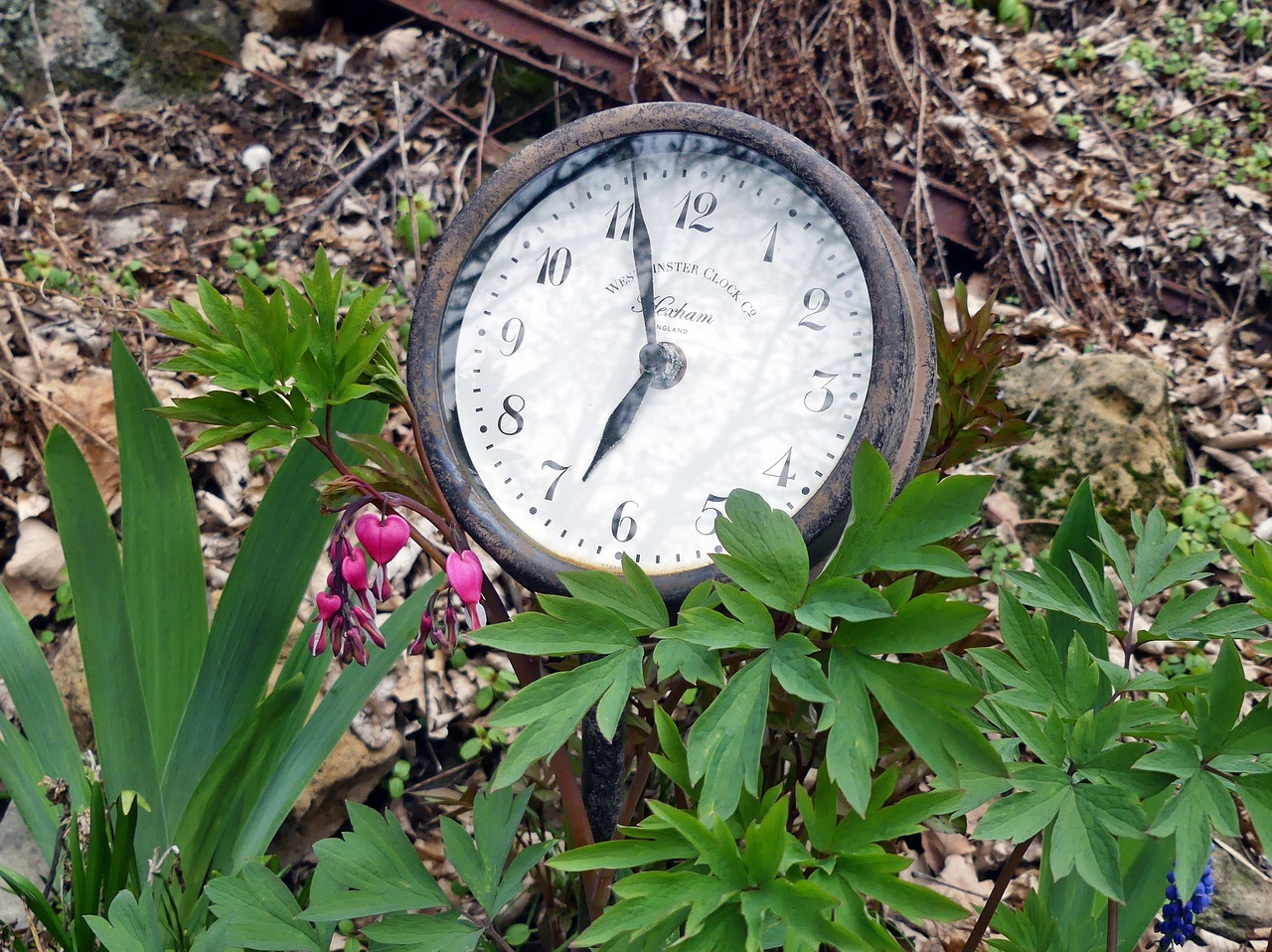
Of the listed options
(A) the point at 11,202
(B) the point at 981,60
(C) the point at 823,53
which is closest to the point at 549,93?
(C) the point at 823,53

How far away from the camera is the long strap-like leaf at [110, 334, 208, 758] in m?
1.48

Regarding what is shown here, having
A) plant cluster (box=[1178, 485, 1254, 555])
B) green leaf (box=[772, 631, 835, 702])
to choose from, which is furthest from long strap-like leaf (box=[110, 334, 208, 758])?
plant cluster (box=[1178, 485, 1254, 555])

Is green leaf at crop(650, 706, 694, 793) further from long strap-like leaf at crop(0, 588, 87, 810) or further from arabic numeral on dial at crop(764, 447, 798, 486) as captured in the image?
long strap-like leaf at crop(0, 588, 87, 810)

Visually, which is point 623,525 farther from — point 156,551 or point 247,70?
point 247,70

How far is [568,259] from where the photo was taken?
1.24 metres

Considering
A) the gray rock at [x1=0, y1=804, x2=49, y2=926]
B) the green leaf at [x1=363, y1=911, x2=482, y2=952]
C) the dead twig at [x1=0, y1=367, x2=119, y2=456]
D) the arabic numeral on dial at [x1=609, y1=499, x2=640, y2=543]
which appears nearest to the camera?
the green leaf at [x1=363, y1=911, x2=482, y2=952]

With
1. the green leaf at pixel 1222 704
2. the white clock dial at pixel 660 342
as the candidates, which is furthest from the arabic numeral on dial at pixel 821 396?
the green leaf at pixel 1222 704

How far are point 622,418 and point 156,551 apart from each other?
0.83m

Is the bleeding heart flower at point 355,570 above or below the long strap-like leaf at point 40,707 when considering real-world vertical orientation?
above

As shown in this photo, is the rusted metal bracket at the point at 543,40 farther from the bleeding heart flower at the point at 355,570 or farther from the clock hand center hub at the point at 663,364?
the bleeding heart flower at the point at 355,570

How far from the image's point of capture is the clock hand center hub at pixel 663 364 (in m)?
1.18

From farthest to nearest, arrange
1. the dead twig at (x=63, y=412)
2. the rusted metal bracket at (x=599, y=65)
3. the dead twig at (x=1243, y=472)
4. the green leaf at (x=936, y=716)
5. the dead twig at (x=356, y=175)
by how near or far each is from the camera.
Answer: the dead twig at (x=356, y=175) → the rusted metal bracket at (x=599, y=65) → the dead twig at (x=1243, y=472) → the dead twig at (x=63, y=412) → the green leaf at (x=936, y=716)

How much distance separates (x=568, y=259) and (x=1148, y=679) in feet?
2.75

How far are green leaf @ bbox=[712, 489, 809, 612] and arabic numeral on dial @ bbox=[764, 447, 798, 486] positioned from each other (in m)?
0.22
